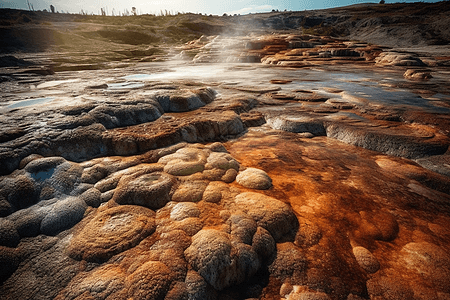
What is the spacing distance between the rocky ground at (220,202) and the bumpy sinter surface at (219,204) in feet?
0.05

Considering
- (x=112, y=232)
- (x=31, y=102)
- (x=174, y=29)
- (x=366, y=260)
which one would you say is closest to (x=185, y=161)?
(x=112, y=232)

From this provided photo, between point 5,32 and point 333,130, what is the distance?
32.0 meters

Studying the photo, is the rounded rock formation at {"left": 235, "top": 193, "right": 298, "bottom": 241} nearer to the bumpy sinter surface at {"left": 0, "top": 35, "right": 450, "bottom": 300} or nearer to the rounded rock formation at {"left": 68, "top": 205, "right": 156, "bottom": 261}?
the bumpy sinter surface at {"left": 0, "top": 35, "right": 450, "bottom": 300}

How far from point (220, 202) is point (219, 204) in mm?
33

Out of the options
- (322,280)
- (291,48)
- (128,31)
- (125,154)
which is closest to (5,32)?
(128,31)

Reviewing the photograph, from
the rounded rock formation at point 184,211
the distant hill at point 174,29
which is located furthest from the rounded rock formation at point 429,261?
the distant hill at point 174,29

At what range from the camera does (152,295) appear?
1515 millimetres

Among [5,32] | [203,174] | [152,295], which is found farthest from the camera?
A: [5,32]

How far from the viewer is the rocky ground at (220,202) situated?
168cm

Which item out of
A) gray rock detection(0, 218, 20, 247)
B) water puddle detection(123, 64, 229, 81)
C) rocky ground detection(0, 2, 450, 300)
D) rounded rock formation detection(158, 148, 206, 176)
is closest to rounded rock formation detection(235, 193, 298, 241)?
rocky ground detection(0, 2, 450, 300)

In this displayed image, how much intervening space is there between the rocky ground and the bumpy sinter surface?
1 centimetres

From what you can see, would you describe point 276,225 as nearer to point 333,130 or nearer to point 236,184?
point 236,184

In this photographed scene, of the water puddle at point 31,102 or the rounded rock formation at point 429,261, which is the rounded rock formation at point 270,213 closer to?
the rounded rock formation at point 429,261

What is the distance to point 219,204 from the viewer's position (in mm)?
2361
